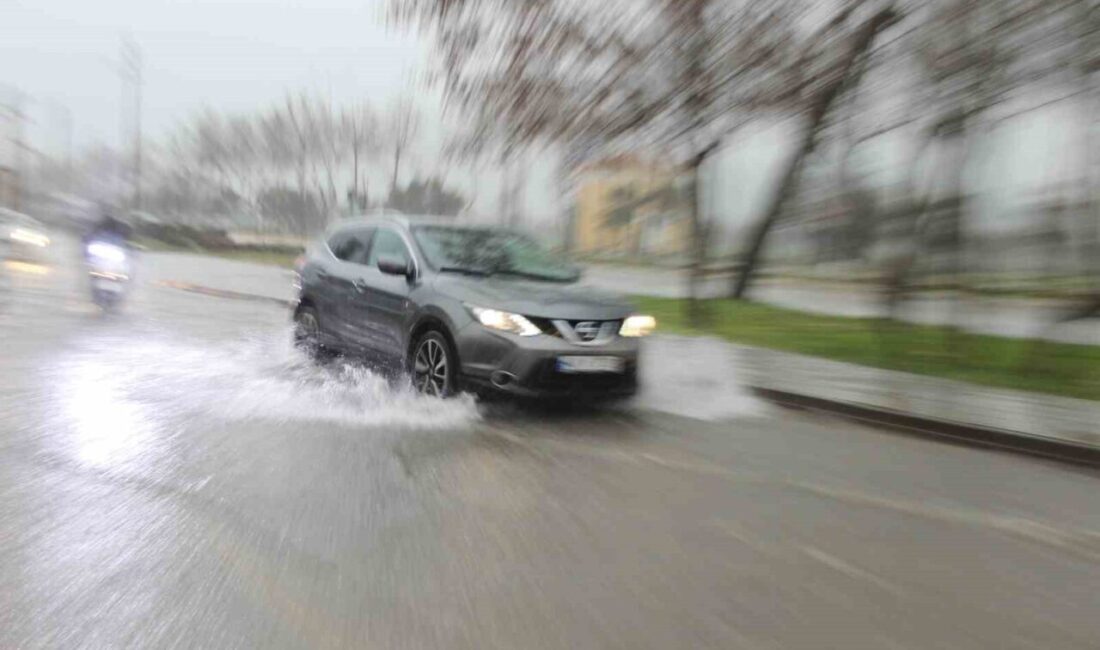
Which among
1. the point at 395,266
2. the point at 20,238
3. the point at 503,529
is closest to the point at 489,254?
the point at 395,266

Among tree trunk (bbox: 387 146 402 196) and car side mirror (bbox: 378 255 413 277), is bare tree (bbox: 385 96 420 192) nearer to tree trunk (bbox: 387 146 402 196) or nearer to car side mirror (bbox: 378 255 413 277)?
tree trunk (bbox: 387 146 402 196)

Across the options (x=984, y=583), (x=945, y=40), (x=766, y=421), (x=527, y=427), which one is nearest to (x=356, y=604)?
(x=984, y=583)

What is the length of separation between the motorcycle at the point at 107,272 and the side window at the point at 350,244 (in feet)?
22.6

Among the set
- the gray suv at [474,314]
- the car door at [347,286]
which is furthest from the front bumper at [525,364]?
the car door at [347,286]

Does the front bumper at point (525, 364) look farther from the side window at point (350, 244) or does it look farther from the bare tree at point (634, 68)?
the bare tree at point (634, 68)

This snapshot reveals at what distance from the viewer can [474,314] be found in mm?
7184

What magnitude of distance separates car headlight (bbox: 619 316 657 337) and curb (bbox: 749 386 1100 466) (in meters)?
2.05

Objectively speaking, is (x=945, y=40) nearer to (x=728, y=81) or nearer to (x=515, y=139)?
Answer: (x=728, y=81)

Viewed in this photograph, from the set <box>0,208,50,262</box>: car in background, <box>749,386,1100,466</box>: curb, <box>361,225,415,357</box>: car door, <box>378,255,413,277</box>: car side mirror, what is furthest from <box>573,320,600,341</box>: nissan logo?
<box>0,208,50,262</box>: car in background

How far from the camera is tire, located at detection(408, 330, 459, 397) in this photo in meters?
7.38

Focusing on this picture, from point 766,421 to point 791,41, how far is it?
617 cm

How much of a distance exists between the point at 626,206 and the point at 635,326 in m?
7.80

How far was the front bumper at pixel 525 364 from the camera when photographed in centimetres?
696

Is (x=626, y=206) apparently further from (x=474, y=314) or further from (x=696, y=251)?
(x=474, y=314)
